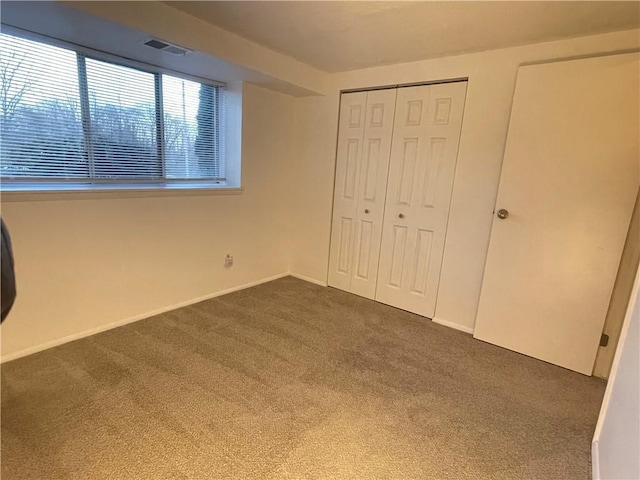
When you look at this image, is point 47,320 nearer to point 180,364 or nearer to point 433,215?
point 180,364

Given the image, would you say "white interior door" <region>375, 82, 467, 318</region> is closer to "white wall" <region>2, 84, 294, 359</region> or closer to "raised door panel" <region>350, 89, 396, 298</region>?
"raised door panel" <region>350, 89, 396, 298</region>

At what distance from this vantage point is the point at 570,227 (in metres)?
2.14

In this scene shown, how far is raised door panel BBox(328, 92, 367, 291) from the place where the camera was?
3084 mm

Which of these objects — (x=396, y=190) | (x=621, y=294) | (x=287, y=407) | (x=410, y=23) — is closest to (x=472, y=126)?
(x=396, y=190)

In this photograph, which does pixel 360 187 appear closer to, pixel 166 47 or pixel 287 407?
pixel 166 47

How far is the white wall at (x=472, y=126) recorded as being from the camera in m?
2.20

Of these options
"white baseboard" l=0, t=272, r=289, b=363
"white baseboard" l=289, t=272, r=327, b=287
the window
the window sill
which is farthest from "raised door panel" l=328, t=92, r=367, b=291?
the window

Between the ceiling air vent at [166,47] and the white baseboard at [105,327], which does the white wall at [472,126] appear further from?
the white baseboard at [105,327]

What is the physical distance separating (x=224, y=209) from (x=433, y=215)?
180 centimetres

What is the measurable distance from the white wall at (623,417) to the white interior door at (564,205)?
758 millimetres

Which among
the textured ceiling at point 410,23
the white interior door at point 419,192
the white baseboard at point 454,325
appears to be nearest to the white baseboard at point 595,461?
the white baseboard at point 454,325

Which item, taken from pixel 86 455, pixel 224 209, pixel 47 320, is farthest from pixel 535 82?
pixel 47 320

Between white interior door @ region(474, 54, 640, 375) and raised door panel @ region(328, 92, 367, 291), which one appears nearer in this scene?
white interior door @ region(474, 54, 640, 375)

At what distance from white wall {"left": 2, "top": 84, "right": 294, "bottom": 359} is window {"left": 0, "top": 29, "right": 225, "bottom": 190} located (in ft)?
0.79
